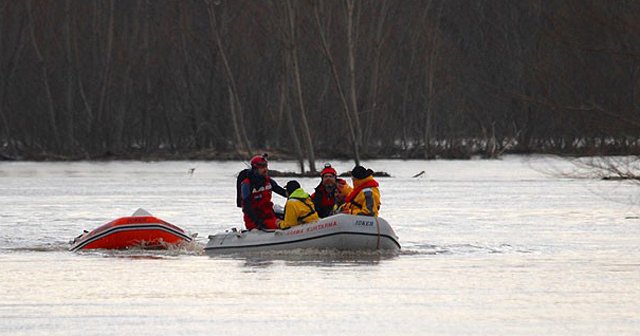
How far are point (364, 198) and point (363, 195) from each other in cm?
5

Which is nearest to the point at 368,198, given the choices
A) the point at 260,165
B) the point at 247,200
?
the point at 260,165

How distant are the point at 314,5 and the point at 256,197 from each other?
101ft

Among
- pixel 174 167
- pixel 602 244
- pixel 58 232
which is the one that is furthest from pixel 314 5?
pixel 602 244

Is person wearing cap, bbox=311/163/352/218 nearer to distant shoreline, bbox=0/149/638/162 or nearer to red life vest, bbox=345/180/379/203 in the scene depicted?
red life vest, bbox=345/180/379/203

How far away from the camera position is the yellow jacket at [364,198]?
23141mm

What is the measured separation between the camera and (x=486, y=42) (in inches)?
3738

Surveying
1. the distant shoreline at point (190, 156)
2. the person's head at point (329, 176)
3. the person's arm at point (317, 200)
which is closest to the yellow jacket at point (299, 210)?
the person's head at point (329, 176)

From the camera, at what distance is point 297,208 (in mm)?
23422

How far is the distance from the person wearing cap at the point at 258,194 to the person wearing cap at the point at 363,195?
1221 mm

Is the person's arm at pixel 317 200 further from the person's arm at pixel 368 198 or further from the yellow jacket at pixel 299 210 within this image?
the person's arm at pixel 368 198

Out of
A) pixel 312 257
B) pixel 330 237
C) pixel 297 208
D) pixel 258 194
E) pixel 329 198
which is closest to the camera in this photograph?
pixel 330 237

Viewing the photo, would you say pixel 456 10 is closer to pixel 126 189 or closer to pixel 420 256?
pixel 126 189

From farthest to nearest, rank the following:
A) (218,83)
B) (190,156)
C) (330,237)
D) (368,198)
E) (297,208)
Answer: (218,83) < (190,156) < (297,208) < (368,198) < (330,237)

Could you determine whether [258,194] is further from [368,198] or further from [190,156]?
[190,156]
